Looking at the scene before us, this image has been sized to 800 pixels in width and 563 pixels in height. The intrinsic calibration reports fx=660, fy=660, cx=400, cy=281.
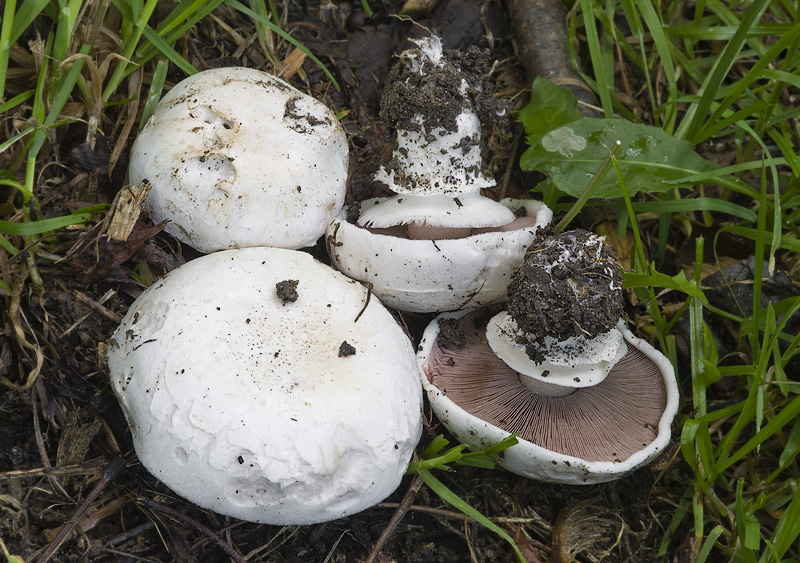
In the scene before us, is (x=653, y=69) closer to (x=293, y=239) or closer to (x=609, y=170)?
(x=609, y=170)

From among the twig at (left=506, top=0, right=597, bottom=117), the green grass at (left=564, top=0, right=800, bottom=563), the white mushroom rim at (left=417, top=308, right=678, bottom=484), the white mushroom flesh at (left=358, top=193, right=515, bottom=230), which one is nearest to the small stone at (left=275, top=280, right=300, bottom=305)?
the white mushroom flesh at (left=358, top=193, right=515, bottom=230)

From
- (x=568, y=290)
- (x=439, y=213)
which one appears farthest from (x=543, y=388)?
(x=439, y=213)

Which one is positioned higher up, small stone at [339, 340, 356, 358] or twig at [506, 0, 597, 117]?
twig at [506, 0, 597, 117]

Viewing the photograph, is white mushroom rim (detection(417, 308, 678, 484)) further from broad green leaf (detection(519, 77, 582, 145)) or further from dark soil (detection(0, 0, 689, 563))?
broad green leaf (detection(519, 77, 582, 145))

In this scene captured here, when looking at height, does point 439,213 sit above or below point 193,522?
above

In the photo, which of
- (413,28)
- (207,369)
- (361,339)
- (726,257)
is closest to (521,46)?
(413,28)

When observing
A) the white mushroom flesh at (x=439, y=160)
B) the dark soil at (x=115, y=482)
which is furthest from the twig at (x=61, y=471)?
the white mushroom flesh at (x=439, y=160)

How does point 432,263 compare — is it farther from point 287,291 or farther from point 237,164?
point 237,164
